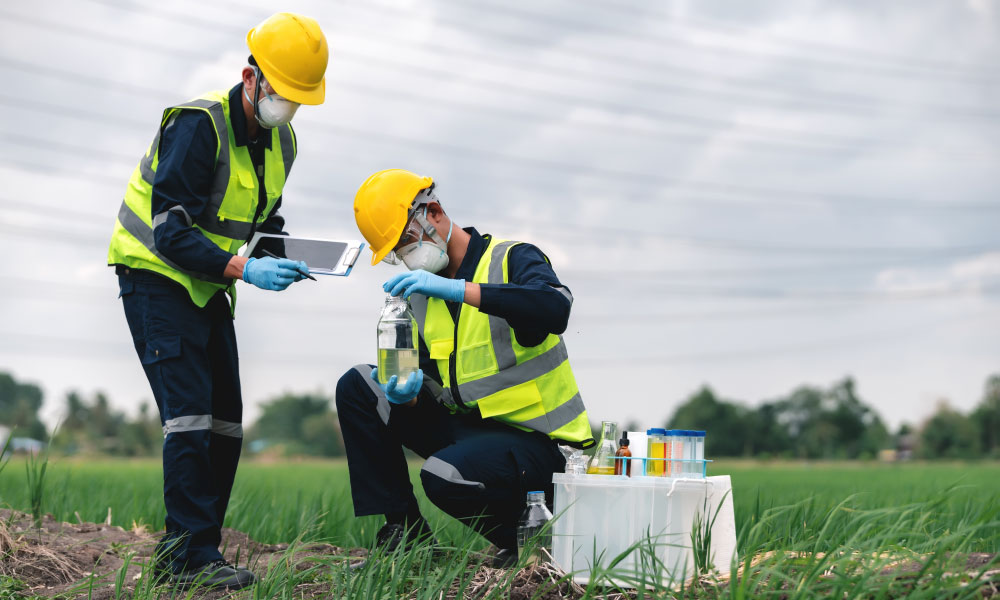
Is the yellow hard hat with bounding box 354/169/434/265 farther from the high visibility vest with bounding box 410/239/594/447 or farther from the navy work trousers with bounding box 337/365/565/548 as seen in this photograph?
the navy work trousers with bounding box 337/365/565/548

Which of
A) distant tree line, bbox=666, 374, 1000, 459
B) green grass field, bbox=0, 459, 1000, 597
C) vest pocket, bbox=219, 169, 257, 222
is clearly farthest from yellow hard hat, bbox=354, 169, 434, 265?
distant tree line, bbox=666, 374, 1000, 459

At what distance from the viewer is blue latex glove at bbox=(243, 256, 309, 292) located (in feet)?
13.5

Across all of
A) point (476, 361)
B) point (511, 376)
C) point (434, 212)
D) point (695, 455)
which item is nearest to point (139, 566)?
point (476, 361)

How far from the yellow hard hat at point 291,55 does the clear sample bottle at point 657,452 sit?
219 centimetres

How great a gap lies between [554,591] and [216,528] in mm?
1665

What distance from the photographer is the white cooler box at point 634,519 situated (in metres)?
3.41

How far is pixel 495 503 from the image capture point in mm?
3848

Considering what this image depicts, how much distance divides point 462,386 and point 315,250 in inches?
38.6

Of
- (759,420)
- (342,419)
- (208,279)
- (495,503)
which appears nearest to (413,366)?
(342,419)

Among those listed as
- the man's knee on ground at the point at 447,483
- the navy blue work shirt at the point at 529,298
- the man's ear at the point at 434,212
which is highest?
the man's ear at the point at 434,212

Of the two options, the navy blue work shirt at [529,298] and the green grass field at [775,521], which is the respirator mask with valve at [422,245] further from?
the green grass field at [775,521]

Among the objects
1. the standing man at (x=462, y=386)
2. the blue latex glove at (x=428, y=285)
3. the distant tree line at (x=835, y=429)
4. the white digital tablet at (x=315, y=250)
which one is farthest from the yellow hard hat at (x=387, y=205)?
the distant tree line at (x=835, y=429)

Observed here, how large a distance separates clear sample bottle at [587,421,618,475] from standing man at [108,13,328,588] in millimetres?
1468

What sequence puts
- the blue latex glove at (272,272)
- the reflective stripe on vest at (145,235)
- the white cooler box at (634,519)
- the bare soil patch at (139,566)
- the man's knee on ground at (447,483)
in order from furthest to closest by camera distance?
the reflective stripe on vest at (145,235)
the blue latex glove at (272,272)
the man's knee on ground at (447,483)
the white cooler box at (634,519)
the bare soil patch at (139,566)
